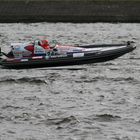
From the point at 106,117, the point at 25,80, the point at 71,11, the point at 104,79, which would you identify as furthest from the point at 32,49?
the point at 71,11

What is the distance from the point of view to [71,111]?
67.7 ft

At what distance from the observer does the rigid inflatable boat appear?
1218 inches

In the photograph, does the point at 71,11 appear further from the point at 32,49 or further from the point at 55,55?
the point at 55,55

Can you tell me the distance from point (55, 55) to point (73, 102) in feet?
29.4

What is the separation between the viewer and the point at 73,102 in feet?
72.8

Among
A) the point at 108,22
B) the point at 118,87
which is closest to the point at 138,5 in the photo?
the point at 108,22

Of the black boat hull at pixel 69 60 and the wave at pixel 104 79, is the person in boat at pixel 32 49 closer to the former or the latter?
the black boat hull at pixel 69 60

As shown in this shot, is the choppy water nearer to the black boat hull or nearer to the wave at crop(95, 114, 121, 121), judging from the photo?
the wave at crop(95, 114, 121, 121)

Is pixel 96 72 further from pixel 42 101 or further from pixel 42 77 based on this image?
pixel 42 101

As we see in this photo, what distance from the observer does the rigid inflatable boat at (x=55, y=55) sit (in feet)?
102

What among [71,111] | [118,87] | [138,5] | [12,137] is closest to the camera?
[12,137]

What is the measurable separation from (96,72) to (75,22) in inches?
1719

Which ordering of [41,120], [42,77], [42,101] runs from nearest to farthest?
[41,120] < [42,101] < [42,77]

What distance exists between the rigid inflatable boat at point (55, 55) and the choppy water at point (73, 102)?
18.1 inches
